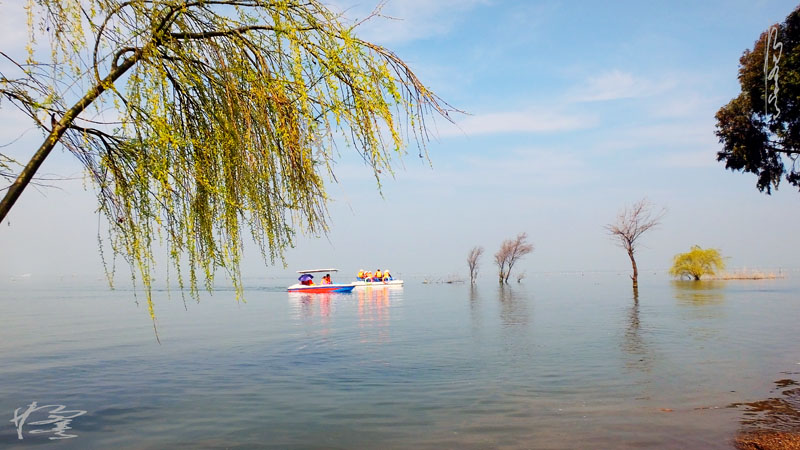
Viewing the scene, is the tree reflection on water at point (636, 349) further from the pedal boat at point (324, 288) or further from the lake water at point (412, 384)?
the pedal boat at point (324, 288)

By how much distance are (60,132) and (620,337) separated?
16.1 m

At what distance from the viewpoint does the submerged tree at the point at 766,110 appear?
1622 centimetres

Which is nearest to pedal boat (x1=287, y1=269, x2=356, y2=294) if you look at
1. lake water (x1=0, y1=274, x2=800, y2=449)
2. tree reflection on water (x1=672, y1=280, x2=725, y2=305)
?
tree reflection on water (x1=672, y1=280, x2=725, y2=305)

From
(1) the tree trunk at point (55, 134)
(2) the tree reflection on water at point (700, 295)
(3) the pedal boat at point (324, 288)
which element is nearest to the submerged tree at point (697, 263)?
(2) the tree reflection on water at point (700, 295)

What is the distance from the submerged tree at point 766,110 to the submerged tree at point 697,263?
47.6 meters

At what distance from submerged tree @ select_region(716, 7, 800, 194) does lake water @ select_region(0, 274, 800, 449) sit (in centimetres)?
573

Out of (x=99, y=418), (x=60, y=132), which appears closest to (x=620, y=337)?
(x=99, y=418)

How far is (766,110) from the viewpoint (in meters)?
17.2

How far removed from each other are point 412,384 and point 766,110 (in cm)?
1516

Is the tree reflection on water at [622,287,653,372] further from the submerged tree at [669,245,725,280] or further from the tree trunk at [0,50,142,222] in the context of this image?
the submerged tree at [669,245,725,280]

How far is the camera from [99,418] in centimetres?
859

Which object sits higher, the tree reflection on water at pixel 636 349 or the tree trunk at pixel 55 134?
the tree trunk at pixel 55 134

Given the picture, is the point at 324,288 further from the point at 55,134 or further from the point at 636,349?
the point at 55,134

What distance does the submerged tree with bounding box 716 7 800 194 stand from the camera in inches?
639
